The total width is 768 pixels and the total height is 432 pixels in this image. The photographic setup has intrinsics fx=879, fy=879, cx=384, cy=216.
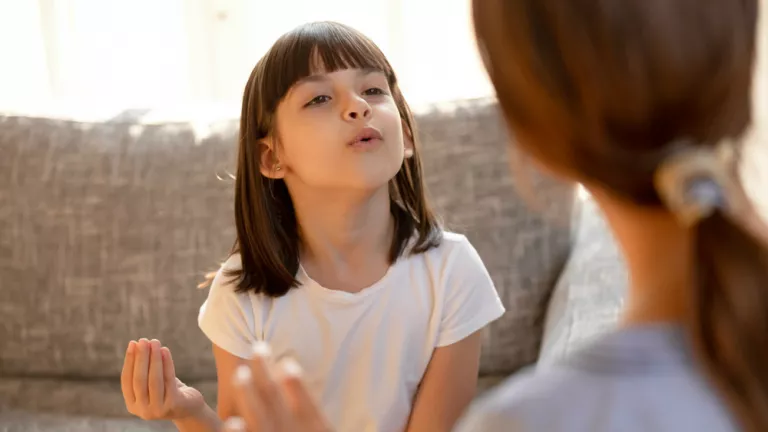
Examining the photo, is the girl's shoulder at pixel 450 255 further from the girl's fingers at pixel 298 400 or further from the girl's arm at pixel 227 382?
the girl's fingers at pixel 298 400

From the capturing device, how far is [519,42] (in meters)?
0.62

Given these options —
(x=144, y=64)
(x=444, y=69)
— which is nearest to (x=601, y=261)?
(x=444, y=69)

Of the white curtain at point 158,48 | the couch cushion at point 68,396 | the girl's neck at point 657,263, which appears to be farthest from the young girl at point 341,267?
the white curtain at point 158,48

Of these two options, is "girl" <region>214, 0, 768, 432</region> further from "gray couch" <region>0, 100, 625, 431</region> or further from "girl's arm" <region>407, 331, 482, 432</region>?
"gray couch" <region>0, 100, 625, 431</region>

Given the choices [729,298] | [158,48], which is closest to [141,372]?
[729,298]

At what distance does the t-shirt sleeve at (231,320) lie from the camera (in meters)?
1.25

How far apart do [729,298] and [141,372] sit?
697 millimetres

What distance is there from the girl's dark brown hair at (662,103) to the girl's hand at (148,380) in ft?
2.01

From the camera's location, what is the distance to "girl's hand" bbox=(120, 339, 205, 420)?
3.42ft

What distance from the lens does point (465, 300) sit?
127 cm

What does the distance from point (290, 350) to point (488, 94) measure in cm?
74

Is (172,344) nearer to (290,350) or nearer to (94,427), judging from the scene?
(94,427)

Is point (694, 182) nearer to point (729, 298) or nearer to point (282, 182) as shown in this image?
point (729, 298)

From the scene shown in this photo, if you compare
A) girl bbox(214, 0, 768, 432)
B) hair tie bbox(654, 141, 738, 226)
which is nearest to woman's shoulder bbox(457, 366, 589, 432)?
girl bbox(214, 0, 768, 432)
